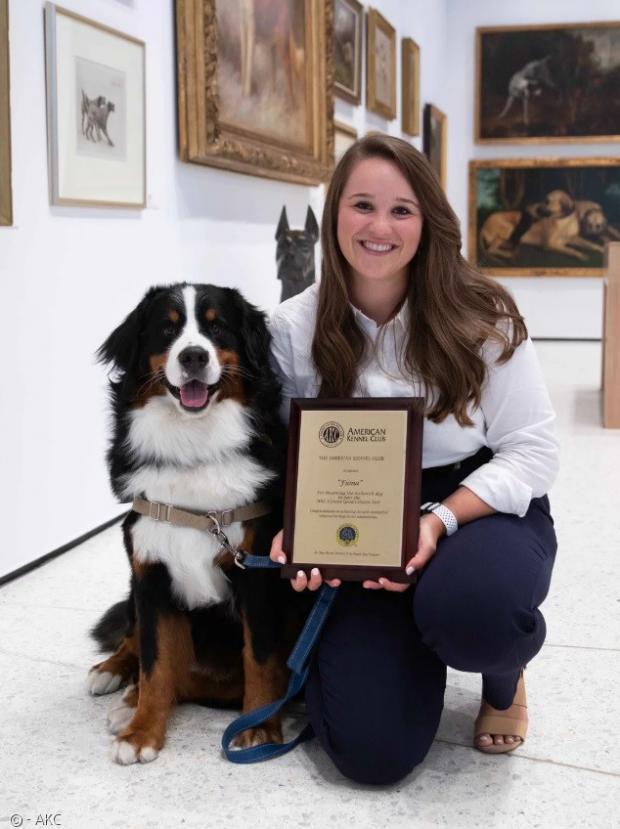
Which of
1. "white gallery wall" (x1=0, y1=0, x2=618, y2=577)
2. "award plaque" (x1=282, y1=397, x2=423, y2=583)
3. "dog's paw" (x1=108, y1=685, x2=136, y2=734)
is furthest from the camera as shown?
"white gallery wall" (x1=0, y1=0, x2=618, y2=577)

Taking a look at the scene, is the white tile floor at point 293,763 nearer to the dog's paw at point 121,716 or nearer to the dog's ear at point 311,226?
the dog's paw at point 121,716

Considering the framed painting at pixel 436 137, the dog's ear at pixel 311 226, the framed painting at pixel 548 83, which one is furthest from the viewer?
the framed painting at pixel 548 83

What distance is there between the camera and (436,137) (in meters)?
10.5

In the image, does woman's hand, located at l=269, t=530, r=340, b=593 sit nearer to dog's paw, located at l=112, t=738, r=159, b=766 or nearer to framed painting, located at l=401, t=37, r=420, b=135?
dog's paw, located at l=112, t=738, r=159, b=766

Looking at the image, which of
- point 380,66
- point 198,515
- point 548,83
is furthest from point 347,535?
point 548,83

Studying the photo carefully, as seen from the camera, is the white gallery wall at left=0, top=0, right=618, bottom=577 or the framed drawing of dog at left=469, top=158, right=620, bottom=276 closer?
the white gallery wall at left=0, top=0, right=618, bottom=577

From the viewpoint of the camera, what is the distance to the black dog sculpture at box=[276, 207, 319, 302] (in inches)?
219

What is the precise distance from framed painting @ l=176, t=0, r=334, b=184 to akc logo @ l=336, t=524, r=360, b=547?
275cm

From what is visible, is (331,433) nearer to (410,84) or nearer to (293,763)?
(293,763)

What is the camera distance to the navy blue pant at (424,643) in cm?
181

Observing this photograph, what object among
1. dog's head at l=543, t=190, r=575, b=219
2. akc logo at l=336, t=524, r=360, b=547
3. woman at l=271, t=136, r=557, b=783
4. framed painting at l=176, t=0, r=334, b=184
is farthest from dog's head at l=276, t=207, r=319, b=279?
dog's head at l=543, t=190, r=575, b=219

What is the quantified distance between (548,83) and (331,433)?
405 inches

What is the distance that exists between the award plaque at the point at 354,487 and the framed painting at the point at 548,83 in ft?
32.9

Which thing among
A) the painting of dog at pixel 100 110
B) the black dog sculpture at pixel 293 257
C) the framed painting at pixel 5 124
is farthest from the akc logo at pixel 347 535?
the black dog sculpture at pixel 293 257
